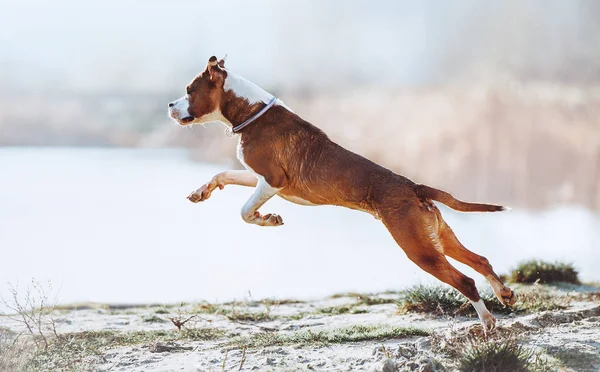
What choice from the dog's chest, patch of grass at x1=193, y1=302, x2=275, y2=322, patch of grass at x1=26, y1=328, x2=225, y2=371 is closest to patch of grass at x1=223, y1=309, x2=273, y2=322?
patch of grass at x1=193, y1=302, x2=275, y2=322

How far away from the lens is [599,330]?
9.01m

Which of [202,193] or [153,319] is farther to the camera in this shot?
[153,319]

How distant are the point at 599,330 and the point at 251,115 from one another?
14.9 ft

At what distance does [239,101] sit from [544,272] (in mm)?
7864

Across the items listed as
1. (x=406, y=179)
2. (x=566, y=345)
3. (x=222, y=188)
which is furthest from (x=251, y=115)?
(x=566, y=345)

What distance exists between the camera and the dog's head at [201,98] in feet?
29.1

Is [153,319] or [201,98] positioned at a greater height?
[201,98]

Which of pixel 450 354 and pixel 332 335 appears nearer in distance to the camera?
pixel 450 354

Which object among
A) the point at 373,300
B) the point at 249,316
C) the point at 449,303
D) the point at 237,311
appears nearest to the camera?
the point at 449,303

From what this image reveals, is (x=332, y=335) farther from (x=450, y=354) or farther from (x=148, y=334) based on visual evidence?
(x=148, y=334)

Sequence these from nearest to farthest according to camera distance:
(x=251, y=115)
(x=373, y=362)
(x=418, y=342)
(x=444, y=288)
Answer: (x=373, y=362) → (x=418, y=342) → (x=251, y=115) → (x=444, y=288)

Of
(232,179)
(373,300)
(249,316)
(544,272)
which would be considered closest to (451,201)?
(232,179)

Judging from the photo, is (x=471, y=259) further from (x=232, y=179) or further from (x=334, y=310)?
(x=334, y=310)

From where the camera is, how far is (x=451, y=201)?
28.0 ft
